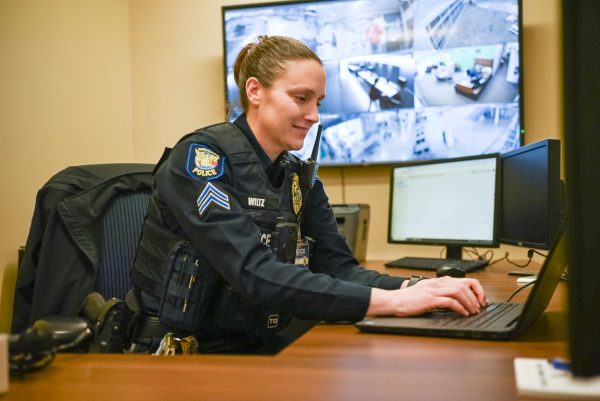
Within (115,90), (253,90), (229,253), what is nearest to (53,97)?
(115,90)

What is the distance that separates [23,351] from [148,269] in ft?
2.30

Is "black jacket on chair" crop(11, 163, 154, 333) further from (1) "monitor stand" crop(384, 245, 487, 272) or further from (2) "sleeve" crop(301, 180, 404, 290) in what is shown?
(1) "monitor stand" crop(384, 245, 487, 272)

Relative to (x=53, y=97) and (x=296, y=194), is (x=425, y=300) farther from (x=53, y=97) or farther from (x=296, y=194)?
(x=53, y=97)

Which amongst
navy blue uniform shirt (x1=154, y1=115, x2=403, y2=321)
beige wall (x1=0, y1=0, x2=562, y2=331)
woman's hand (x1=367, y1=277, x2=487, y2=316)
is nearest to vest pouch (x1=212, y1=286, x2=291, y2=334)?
navy blue uniform shirt (x1=154, y1=115, x2=403, y2=321)

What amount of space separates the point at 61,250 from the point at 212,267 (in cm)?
52

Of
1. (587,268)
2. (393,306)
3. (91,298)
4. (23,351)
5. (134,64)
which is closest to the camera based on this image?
(587,268)

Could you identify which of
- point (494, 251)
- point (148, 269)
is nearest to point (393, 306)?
point (148, 269)

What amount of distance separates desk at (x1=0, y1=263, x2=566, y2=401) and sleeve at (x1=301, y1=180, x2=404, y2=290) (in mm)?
726

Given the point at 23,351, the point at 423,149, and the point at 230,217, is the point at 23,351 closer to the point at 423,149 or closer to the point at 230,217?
the point at 230,217

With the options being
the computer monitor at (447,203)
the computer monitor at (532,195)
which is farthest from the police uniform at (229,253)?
the computer monitor at (447,203)

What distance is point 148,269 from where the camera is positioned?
54.9 inches

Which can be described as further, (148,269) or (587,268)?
(148,269)

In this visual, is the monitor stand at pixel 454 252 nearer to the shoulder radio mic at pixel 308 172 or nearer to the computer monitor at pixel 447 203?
the computer monitor at pixel 447 203

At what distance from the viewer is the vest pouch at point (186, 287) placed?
1.26m
